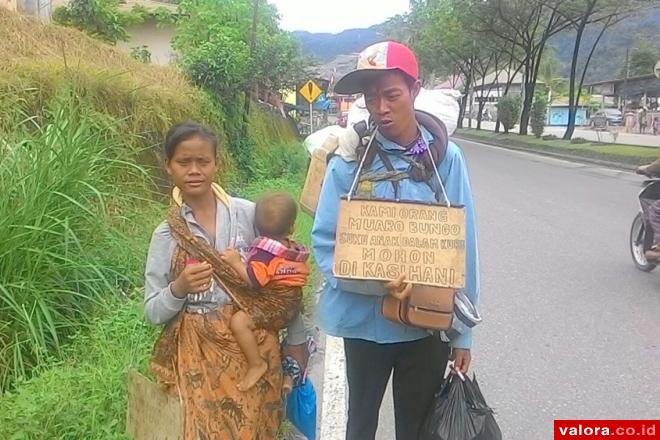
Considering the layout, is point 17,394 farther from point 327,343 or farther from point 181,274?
point 327,343

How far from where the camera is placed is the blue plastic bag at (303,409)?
267cm

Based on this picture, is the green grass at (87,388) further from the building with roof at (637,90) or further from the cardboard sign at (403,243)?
the building with roof at (637,90)

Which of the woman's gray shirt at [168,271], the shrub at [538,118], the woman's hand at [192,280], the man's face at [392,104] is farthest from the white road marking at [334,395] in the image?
the shrub at [538,118]

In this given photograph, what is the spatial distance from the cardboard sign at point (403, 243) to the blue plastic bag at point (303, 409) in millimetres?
718

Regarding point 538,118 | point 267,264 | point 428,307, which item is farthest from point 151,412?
point 538,118

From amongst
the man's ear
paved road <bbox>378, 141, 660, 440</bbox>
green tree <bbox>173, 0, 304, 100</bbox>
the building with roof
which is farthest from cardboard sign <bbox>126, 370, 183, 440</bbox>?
the building with roof

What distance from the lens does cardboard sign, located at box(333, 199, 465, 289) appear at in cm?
212

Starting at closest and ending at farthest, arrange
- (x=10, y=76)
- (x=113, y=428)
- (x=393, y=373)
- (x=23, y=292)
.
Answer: (x=393, y=373)
(x=113, y=428)
(x=23, y=292)
(x=10, y=76)

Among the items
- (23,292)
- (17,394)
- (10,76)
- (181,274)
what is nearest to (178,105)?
(10,76)

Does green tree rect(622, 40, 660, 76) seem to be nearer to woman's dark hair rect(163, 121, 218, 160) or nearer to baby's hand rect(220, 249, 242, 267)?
woman's dark hair rect(163, 121, 218, 160)

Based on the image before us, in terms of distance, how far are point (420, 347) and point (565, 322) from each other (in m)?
3.57

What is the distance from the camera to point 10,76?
632cm

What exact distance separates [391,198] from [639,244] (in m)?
6.13

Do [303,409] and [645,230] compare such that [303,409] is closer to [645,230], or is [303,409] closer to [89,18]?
[645,230]
